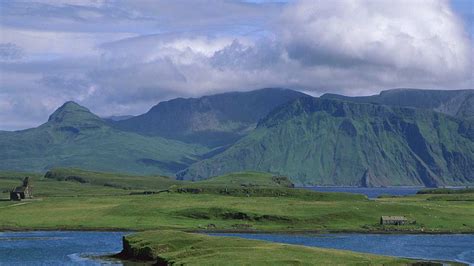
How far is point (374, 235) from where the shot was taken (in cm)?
19912

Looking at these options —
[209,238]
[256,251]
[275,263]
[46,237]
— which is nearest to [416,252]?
[209,238]

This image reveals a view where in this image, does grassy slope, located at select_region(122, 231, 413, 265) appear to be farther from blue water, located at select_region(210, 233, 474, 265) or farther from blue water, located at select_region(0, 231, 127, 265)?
blue water, located at select_region(210, 233, 474, 265)

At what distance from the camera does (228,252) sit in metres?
109

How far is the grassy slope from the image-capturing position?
100000 mm

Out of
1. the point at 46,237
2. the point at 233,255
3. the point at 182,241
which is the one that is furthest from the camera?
the point at 46,237

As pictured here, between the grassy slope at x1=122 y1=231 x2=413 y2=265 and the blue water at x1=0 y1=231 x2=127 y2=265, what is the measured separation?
24.6ft

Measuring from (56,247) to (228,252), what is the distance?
60299 millimetres

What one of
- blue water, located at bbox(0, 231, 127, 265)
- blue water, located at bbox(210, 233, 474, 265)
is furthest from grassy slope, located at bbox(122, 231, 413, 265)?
blue water, located at bbox(210, 233, 474, 265)

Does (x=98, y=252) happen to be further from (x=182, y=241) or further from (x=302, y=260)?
(x=302, y=260)

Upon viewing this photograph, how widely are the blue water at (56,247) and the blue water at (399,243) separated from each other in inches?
1322

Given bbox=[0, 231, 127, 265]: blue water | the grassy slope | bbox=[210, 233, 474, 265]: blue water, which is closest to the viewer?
the grassy slope

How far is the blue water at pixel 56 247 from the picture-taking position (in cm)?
13288

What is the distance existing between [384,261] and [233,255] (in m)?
18.7

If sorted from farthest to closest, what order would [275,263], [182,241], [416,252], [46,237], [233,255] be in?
[46,237] < [416,252] < [182,241] < [233,255] < [275,263]
